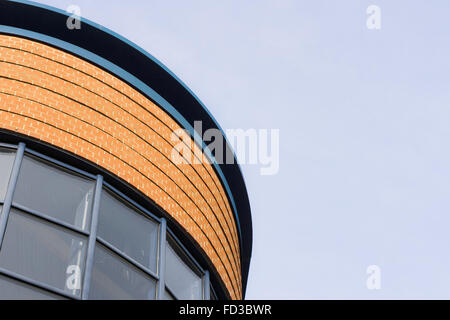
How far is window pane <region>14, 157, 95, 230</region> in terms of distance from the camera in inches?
340

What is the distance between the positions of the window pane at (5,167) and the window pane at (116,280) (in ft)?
4.70

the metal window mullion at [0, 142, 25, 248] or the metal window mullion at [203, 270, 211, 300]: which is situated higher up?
the metal window mullion at [0, 142, 25, 248]

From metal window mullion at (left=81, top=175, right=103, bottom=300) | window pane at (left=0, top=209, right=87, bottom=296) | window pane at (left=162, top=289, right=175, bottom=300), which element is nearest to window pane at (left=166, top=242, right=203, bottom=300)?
window pane at (left=162, top=289, right=175, bottom=300)

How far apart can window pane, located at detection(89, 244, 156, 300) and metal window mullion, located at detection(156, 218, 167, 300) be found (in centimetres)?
10

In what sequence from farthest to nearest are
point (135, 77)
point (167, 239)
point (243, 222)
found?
point (243, 222), point (135, 77), point (167, 239)

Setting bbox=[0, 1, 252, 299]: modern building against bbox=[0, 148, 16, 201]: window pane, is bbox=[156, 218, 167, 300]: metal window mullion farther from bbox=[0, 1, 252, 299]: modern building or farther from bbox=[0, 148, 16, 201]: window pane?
bbox=[0, 148, 16, 201]: window pane

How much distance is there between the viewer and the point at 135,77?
11.6 m

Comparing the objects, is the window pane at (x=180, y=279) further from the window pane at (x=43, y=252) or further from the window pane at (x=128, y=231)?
the window pane at (x=43, y=252)

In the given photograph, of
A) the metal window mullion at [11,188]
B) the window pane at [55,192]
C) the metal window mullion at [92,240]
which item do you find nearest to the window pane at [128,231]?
the metal window mullion at [92,240]

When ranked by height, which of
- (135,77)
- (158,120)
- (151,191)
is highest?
(135,77)

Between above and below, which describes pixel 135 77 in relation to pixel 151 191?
above
